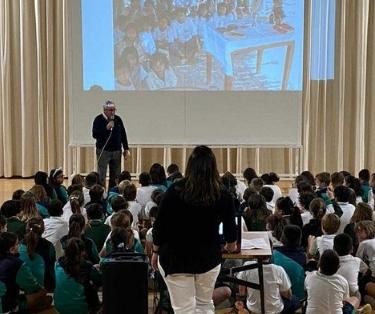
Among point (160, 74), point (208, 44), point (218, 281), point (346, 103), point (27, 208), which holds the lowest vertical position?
point (218, 281)

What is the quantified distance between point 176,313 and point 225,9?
22.1 feet

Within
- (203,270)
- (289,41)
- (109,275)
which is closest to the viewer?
(203,270)

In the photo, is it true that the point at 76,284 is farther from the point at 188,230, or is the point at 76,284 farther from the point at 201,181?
the point at 201,181

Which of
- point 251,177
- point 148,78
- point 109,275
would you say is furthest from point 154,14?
point 109,275

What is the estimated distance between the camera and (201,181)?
11.3 ft

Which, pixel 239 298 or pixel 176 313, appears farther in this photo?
pixel 239 298

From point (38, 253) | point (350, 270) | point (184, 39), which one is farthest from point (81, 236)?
point (184, 39)

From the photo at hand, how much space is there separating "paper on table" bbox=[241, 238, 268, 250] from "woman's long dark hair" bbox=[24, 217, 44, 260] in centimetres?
140

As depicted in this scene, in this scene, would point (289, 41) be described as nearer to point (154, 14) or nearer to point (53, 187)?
point (154, 14)

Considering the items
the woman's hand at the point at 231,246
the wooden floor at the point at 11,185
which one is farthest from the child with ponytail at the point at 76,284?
the wooden floor at the point at 11,185

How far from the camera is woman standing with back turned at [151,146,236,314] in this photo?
3451 mm

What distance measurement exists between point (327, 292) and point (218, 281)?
0.77 m

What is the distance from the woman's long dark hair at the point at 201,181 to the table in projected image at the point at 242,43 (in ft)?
20.6

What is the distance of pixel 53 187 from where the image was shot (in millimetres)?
6828
